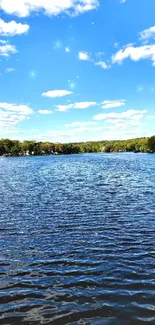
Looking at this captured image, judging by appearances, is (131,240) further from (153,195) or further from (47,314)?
(153,195)

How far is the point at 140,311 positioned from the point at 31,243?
9.59m

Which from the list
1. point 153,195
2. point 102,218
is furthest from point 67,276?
point 153,195

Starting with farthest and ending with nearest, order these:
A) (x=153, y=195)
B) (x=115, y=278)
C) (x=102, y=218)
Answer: (x=153, y=195) < (x=102, y=218) < (x=115, y=278)

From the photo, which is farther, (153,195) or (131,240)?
(153,195)

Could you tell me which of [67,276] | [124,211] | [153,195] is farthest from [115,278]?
[153,195]

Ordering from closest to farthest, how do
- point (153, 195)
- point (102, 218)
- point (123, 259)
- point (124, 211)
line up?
point (123, 259) < point (102, 218) < point (124, 211) < point (153, 195)

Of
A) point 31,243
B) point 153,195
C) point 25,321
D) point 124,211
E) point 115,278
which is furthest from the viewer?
point 153,195

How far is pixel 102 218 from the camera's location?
26.0 metres

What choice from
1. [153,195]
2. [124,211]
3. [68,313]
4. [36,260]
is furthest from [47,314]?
[153,195]

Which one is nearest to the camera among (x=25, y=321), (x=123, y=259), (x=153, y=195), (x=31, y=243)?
(x=25, y=321)

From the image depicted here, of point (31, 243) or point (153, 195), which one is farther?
point (153, 195)

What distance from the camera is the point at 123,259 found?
16703 mm

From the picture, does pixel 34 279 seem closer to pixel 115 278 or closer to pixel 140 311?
pixel 115 278

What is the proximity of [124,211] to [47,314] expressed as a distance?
17.7m
